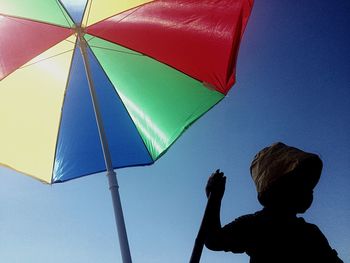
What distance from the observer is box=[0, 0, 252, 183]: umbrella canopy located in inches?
164

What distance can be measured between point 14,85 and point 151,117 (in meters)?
1.55

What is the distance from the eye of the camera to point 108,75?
4.82 metres

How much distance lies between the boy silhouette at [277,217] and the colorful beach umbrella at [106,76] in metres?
2.04

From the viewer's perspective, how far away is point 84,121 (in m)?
4.83

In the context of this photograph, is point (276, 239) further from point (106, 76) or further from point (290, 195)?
point (106, 76)

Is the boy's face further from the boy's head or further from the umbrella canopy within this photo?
the umbrella canopy

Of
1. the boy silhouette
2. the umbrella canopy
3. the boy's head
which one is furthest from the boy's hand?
the umbrella canopy

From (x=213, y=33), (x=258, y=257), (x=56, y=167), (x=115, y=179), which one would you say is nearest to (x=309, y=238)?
(x=258, y=257)

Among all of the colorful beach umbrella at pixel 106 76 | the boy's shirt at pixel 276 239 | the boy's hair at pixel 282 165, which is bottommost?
the boy's shirt at pixel 276 239

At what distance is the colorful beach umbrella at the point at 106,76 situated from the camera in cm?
417

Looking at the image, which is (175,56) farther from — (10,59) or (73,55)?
(10,59)

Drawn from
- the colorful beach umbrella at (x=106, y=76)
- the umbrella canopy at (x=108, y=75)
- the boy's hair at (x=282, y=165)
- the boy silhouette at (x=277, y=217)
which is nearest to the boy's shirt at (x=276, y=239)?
the boy silhouette at (x=277, y=217)

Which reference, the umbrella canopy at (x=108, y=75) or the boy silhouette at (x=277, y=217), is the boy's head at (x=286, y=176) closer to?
the boy silhouette at (x=277, y=217)

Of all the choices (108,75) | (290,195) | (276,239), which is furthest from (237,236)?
(108,75)
